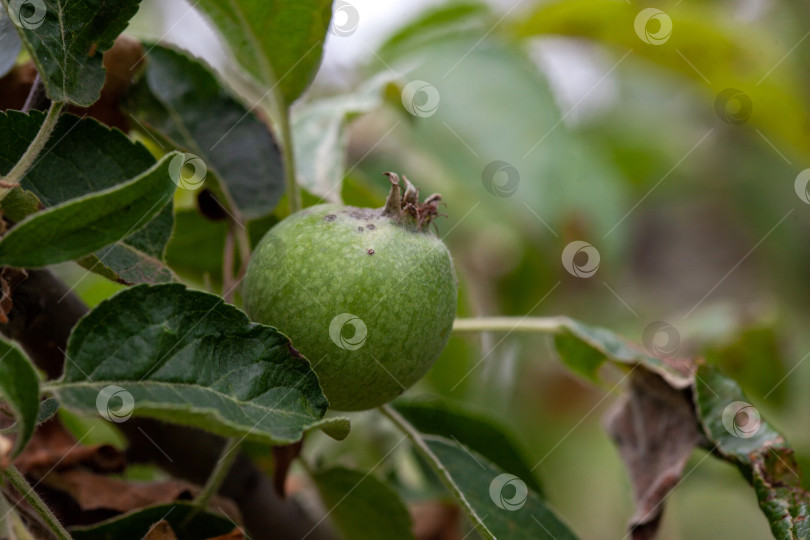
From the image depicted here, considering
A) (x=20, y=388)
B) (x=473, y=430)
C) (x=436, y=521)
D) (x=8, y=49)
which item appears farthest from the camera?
(x=436, y=521)

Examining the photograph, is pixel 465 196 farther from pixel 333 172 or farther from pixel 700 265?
pixel 700 265

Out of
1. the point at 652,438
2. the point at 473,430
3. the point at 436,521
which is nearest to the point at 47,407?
the point at 473,430

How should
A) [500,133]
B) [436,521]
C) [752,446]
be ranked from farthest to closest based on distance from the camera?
[500,133] → [436,521] → [752,446]

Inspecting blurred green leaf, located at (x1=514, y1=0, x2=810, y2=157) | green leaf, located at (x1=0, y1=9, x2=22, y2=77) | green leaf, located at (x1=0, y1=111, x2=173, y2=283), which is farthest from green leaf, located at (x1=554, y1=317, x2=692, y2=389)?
blurred green leaf, located at (x1=514, y1=0, x2=810, y2=157)

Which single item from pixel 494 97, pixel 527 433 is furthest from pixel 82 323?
pixel 527 433

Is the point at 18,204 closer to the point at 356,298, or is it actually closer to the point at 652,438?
the point at 356,298

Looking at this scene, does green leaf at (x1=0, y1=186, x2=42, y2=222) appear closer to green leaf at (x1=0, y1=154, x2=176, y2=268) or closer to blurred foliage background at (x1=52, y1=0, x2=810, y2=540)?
green leaf at (x1=0, y1=154, x2=176, y2=268)
